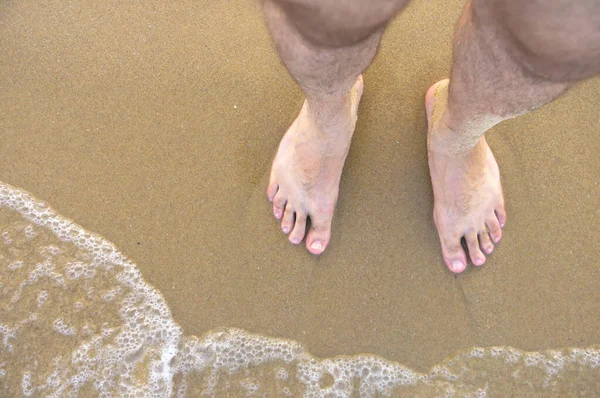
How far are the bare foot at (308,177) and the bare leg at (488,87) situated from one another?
27 centimetres

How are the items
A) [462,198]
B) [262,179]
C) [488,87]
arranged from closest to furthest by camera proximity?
[488,87] → [462,198] → [262,179]

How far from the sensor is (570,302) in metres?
1.34

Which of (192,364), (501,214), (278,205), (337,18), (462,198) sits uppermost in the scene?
(337,18)

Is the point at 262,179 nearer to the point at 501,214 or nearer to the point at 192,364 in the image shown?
the point at 192,364

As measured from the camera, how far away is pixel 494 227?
4.48ft

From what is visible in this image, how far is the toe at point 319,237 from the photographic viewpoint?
1352mm

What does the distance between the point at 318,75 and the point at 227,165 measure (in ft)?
2.08

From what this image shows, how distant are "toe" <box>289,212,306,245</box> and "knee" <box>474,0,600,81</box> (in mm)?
772

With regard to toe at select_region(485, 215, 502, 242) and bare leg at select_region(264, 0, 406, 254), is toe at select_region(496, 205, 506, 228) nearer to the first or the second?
toe at select_region(485, 215, 502, 242)

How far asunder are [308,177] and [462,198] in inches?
17.6

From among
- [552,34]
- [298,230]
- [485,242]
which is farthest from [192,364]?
[552,34]

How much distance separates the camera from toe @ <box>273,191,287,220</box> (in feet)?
4.54

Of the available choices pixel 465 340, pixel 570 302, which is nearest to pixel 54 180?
pixel 465 340

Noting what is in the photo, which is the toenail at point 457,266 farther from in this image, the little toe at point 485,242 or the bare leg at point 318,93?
the bare leg at point 318,93
